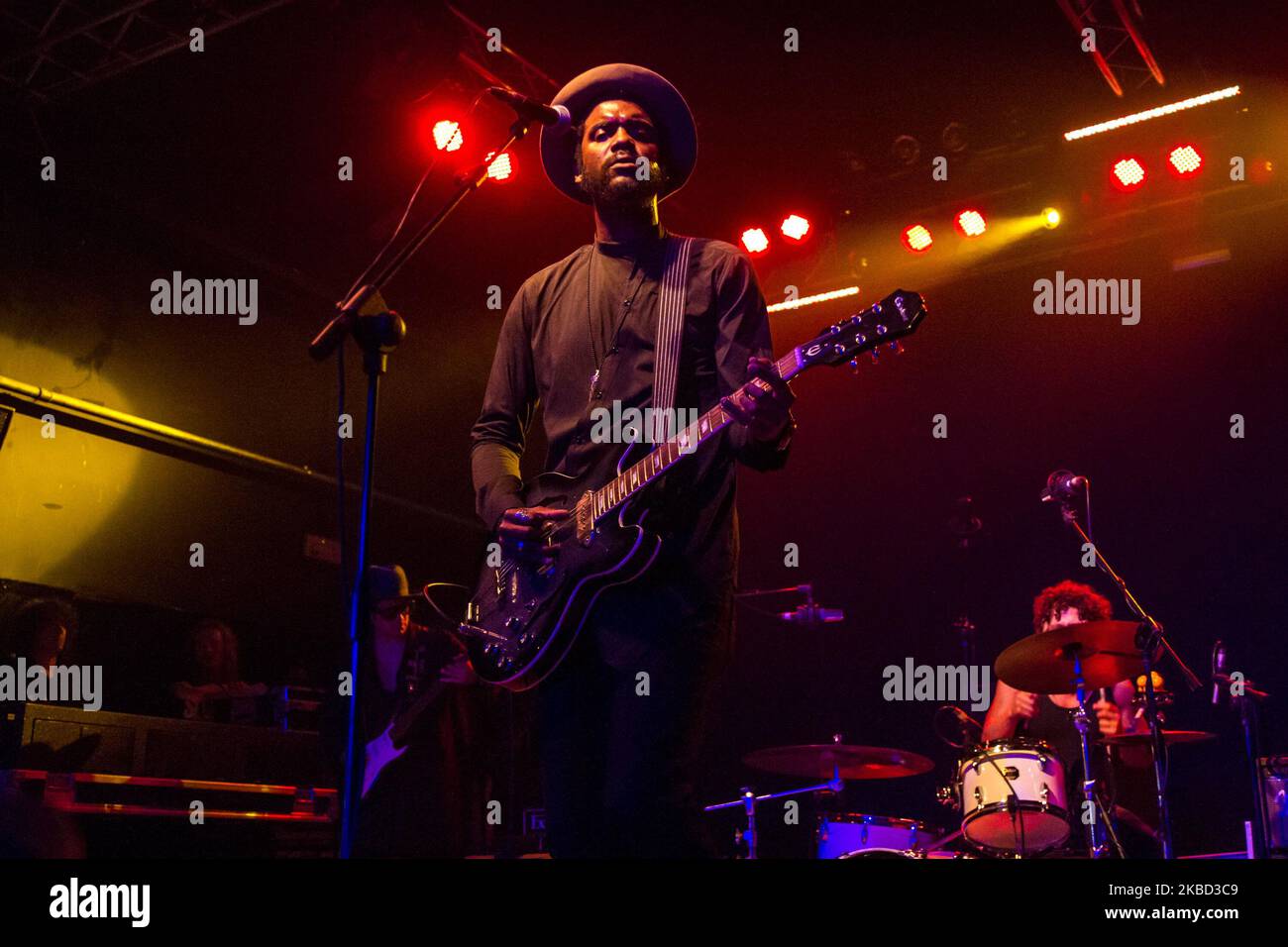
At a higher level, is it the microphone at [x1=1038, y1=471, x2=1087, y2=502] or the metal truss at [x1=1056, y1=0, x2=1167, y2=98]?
the metal truss at [x1=1056, y1=0, x2=1167, y2=98]

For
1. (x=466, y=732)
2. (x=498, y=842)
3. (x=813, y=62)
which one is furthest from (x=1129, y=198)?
(x=498, y=842)

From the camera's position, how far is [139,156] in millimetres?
7828

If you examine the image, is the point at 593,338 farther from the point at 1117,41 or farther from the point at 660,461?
the point at 1117,41

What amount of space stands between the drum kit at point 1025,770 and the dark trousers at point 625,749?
11.6 ft

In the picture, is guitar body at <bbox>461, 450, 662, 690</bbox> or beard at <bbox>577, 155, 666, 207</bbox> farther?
beard at <bbox>577, 155, 666, 207</bbox>

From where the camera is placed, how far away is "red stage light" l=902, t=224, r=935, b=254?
8914 mm

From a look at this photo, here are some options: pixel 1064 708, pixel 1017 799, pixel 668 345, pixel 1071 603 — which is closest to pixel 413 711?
pixel 1017 799

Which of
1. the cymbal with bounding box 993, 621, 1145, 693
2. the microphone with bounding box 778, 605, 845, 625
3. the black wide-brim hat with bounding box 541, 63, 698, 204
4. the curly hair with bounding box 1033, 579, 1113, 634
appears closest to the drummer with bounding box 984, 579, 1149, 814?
the curly hair with bounding box 1033, 579, 1113, 634

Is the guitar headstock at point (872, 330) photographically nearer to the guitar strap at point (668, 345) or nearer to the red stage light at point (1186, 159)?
the guitar strap at point (668, 345)

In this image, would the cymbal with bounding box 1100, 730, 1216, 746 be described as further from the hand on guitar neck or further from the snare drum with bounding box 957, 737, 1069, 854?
the hand on guitar neck

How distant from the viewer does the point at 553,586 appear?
2691 millimetres

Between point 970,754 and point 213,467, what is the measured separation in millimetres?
5808

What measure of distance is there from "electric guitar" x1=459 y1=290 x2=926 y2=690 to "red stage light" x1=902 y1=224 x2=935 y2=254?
6324 mm
